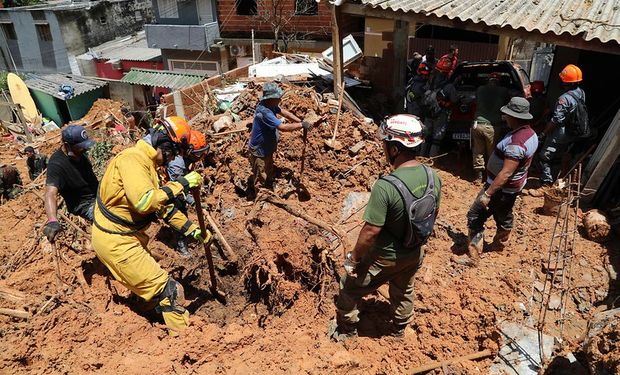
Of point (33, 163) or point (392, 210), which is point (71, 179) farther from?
point (33, 163)

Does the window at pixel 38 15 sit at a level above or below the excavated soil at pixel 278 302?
above

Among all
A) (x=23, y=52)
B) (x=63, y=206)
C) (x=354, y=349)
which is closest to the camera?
(x=354, y=349)

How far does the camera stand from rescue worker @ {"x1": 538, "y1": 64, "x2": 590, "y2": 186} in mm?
5852

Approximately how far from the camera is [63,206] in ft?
21.5

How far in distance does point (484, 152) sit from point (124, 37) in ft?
88.2

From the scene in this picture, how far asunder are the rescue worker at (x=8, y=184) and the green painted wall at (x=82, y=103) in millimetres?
10040

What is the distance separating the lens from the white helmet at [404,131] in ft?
9.70

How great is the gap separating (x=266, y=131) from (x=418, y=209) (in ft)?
11.3

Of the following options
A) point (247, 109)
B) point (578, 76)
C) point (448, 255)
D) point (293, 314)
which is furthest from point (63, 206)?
point (578, 76)

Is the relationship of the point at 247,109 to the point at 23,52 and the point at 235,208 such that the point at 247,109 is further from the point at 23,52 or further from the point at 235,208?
the point at 23,52

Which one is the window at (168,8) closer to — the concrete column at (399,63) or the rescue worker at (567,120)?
the concrete column at (399,63)

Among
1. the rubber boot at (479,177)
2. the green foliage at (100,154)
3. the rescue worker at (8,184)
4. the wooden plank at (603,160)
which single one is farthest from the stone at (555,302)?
the rescue worker at (8,184)

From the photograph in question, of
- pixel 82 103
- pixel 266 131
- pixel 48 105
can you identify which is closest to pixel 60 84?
pixel 48 105

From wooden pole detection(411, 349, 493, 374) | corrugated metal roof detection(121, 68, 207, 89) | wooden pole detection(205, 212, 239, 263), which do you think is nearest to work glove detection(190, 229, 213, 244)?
wooden pole detection(205, 212, 239, 263)
